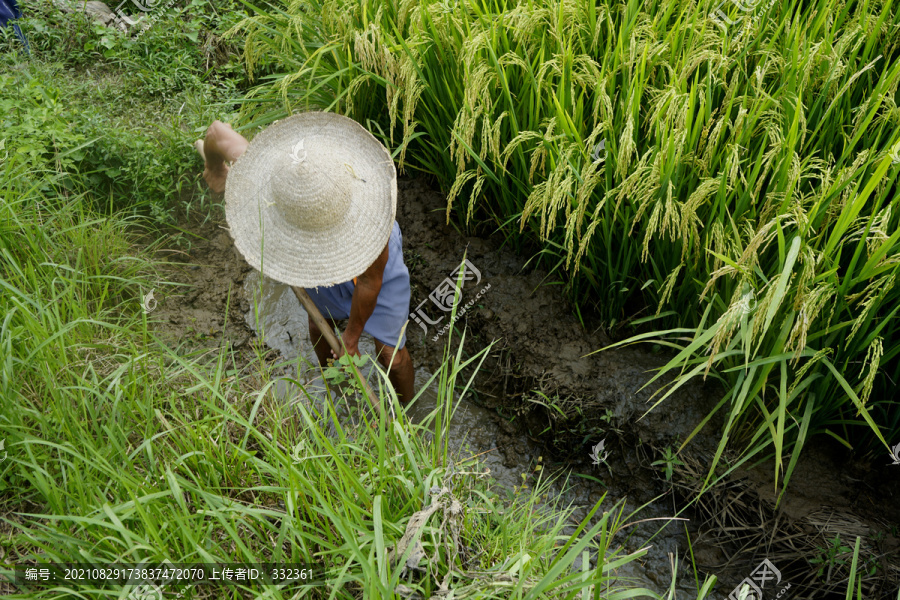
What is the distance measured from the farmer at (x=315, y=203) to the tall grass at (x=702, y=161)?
0.41 meters

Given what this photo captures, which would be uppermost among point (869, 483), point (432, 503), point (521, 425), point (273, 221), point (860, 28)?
point (860, 28)

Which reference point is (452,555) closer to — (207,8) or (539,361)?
(539,361)

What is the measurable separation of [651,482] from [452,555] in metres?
1.21

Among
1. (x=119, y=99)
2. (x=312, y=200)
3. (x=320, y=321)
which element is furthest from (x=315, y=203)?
(x=119, y=99)

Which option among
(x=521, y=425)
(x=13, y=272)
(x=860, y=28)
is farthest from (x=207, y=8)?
(x=860, y=28)

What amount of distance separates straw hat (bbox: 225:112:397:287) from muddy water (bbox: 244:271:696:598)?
0.24 metres

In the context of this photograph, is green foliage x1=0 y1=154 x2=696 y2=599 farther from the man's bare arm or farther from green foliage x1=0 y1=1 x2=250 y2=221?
the man's bare arm

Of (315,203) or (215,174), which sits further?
(215,174)

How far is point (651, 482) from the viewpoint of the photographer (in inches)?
100.0

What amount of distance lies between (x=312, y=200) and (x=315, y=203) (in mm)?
14

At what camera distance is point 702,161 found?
7.16 feet

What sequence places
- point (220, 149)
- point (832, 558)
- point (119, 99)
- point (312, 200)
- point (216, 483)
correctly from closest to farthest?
point (216, 483)
point (312, 200)
point (832, 558)
point (220, 149)
point (119, 99)

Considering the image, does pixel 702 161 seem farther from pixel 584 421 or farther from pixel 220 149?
pixel 220 149

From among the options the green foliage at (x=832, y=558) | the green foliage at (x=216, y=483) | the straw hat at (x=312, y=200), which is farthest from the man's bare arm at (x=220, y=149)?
the green foliage at (x=832, y=558)
